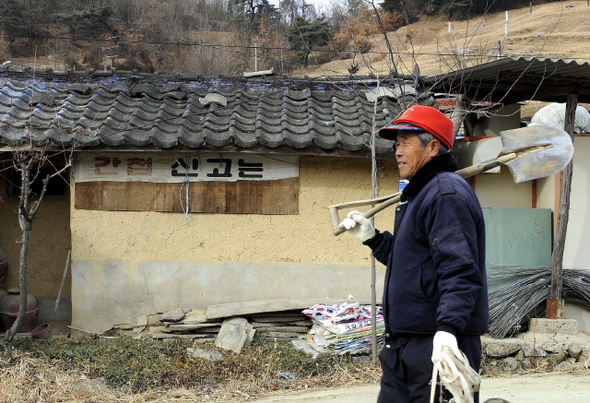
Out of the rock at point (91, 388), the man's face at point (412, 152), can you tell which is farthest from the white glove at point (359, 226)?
the rock at point (91, 388)

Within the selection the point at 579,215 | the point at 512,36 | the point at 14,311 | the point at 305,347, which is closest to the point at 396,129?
the point at 305,347

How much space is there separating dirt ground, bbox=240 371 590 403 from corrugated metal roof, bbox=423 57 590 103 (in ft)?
11.5

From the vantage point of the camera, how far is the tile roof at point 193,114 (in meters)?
7.20

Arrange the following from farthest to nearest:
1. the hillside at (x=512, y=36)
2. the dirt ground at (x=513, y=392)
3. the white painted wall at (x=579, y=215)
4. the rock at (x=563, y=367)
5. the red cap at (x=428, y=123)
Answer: the hillside at (x=512, y=36), the white painted wall at (x=579, y=215), the rock at (x=563, y=367), the dirt ground at (x=513, y=392), the red cap at (x=428, y=123)

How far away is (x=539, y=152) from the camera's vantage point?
3.45m

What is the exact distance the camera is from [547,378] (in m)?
6.53

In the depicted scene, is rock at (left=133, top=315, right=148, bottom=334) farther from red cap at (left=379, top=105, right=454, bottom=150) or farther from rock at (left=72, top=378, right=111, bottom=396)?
Result: red cap at (left=379, top=105, right=454, bottom=150)

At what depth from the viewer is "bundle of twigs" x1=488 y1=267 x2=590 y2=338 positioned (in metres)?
7.38

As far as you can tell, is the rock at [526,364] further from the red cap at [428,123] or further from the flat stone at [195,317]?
the red cap at [428,123]

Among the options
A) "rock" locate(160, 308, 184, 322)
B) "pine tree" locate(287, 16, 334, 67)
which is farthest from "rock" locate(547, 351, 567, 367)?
"pine tree" locate(287, 16, 334, 67)

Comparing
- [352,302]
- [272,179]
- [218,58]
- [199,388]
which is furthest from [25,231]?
[218,58]

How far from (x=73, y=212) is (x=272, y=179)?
268 centimetres

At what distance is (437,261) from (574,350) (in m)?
5.17

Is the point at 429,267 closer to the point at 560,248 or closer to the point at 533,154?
the point at 533,154
